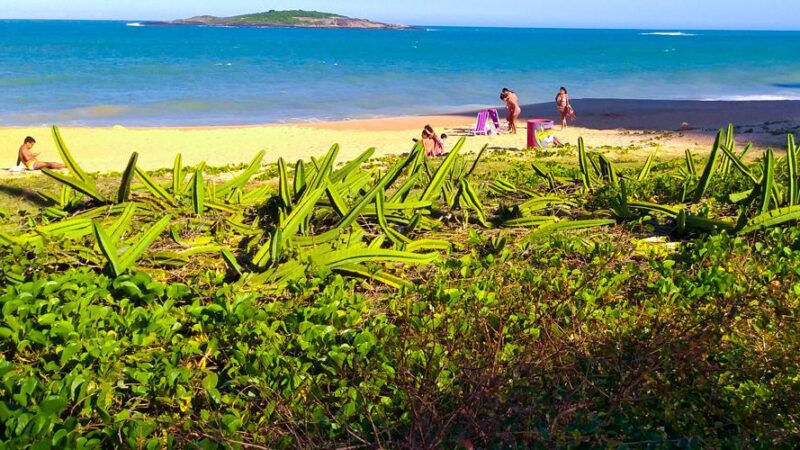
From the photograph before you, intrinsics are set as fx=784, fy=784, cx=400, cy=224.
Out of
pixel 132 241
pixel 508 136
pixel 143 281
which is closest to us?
pixel 143 281

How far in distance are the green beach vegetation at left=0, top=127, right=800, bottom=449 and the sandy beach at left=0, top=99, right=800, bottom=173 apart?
230 inches

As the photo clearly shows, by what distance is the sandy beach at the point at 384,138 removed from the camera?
12672 mm

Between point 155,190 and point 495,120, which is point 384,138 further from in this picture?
point 155,190

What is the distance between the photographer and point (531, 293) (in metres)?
4.12

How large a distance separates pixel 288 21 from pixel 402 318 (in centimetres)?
18671

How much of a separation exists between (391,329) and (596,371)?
0.94m

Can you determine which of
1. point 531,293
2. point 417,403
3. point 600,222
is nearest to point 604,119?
point 600,222

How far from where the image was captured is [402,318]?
3.90 metres

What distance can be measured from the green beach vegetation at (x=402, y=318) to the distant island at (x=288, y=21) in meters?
177

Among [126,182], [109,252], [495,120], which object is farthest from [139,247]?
[495,120]

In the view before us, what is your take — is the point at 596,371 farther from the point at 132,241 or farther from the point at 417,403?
the point at 132,241

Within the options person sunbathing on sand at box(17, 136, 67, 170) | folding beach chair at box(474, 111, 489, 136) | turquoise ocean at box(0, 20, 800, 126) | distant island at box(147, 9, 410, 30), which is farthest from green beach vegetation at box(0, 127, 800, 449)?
distant island at box(147, 9, 410, 30)

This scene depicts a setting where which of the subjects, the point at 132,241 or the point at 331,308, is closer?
the point at 331,308

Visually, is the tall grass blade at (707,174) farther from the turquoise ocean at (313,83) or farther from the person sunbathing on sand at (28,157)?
the turquoise ocean at (313,83)
